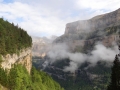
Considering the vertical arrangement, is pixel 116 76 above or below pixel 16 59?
below

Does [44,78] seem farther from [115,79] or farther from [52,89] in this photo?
[115,79]

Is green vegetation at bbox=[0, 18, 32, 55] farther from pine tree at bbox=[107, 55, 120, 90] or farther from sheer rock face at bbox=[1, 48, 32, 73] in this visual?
pine tree at bbox=[107, 55, 120, 90]

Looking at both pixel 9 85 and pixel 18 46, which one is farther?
pixel 18 46


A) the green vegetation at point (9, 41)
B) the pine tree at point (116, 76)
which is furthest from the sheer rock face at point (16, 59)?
the pine tree at point (116, 76)

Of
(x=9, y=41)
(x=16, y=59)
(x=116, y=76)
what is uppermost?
(x=9, y=41)

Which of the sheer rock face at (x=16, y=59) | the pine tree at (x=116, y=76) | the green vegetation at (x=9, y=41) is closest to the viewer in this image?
the pine tree at (x=116, y=76)

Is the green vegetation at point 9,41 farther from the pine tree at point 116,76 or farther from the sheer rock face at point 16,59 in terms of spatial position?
the pine tree at point 116,76

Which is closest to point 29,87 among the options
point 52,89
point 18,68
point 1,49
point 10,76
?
point 18,68

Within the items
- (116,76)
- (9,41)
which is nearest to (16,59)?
(9,41)

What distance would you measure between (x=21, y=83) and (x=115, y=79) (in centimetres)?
5426

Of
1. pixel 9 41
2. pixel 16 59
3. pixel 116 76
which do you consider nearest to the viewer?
pixel 116 76

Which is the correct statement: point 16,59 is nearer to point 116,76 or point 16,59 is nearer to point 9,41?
point 9,41

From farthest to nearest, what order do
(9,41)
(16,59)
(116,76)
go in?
(16,59), (9,41), (116,76)

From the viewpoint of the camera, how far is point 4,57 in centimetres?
10231
